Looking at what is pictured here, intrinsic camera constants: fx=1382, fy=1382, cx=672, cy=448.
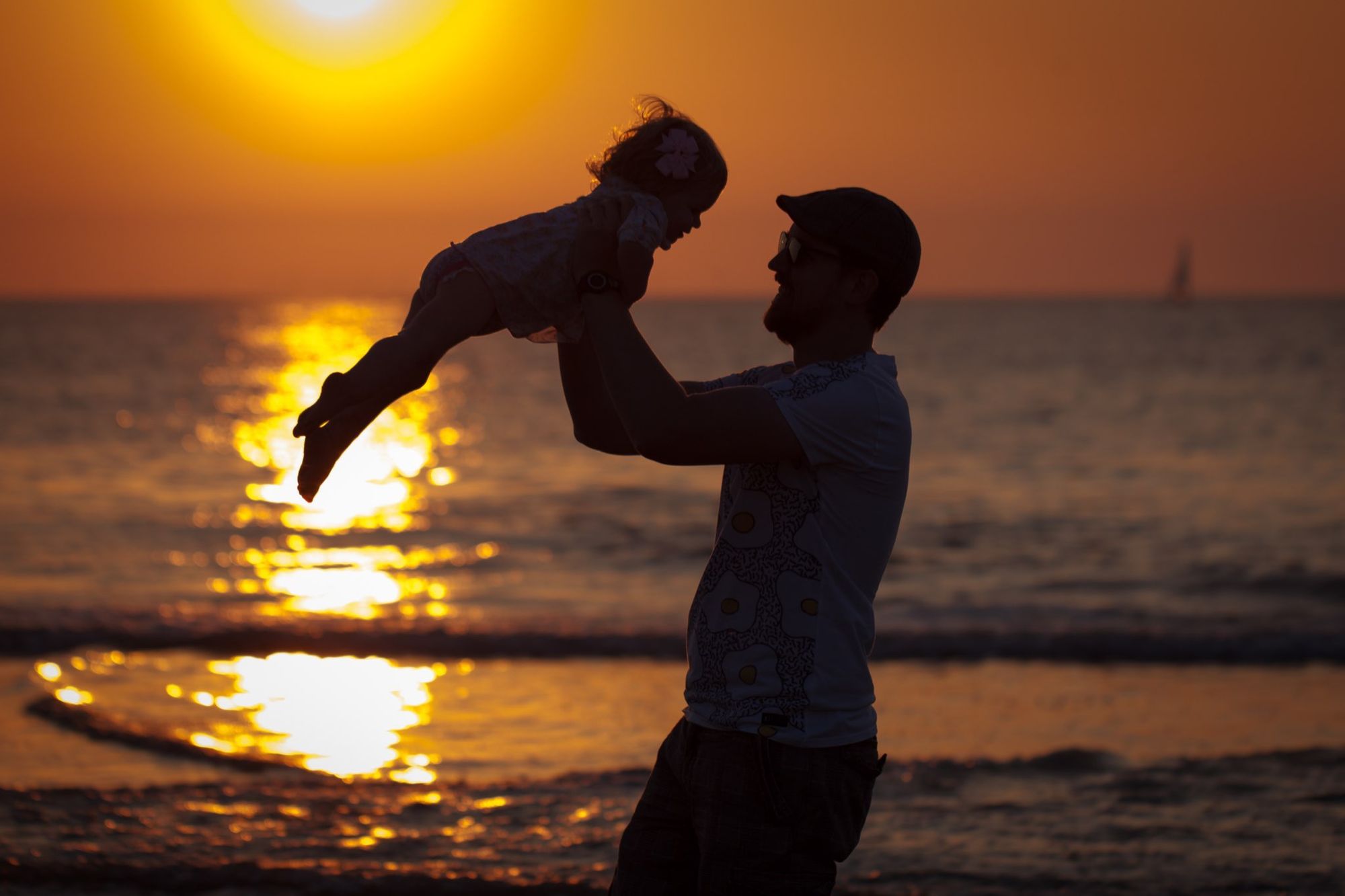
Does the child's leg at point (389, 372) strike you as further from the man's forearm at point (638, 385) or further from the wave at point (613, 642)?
the wave at point (613, 642)

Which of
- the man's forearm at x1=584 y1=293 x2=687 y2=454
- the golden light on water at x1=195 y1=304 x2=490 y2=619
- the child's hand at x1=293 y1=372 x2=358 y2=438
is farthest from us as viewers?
the golden light on water at x1=195 y1=304 x2=490 y2=619

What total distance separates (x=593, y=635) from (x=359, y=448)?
67.5 feet

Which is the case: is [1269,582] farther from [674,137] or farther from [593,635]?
[674,137]

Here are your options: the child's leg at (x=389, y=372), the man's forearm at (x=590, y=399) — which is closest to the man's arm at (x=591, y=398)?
the man's forearm at (x=590, y=399)

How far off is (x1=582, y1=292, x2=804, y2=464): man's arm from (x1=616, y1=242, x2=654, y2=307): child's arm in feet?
0.21

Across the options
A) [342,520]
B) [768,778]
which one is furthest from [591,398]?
[342,520]

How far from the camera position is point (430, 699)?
8836 mm

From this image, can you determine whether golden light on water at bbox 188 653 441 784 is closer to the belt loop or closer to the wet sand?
the wet sand

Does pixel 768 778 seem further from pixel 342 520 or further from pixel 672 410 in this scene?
pixel 342 520

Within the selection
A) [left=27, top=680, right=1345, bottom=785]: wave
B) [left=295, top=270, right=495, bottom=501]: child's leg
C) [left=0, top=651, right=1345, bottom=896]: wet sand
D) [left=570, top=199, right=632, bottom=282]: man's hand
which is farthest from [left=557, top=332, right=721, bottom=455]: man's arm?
[left=27, top=680, right=1345, bottom=785]: wave

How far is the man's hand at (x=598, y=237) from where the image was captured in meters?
2.66

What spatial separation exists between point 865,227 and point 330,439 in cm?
127

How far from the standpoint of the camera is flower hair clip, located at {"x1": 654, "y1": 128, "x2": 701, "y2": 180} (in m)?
2.92

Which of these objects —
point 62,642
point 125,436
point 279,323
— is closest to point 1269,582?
point 62,642
